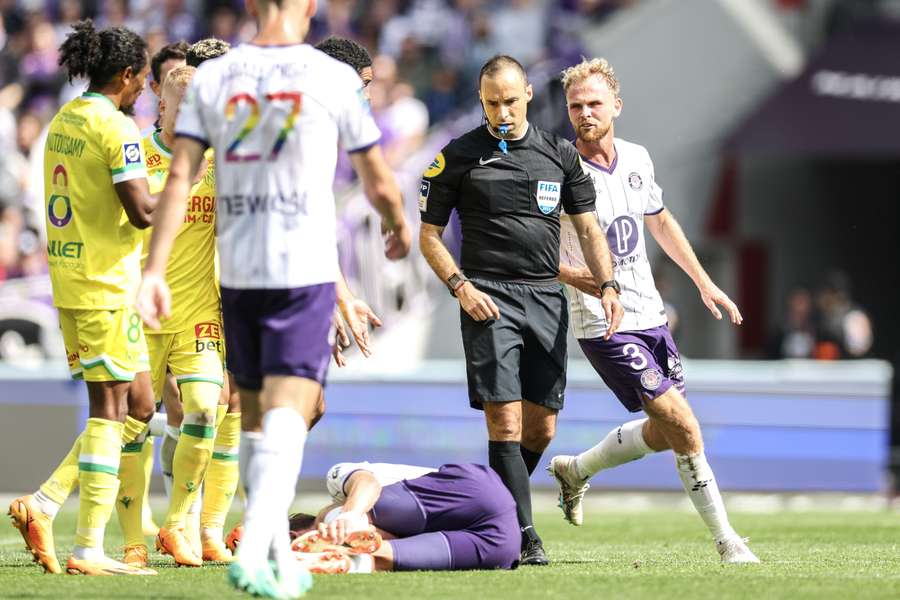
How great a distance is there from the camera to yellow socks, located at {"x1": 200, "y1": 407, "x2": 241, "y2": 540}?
27.6ft

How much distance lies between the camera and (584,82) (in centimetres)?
860

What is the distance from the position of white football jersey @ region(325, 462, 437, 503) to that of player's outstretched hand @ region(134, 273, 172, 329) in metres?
1.74

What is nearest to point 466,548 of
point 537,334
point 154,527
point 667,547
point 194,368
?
point 537,334

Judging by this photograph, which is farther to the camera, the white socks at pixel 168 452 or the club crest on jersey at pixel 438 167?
the white socks at pixel 168 452

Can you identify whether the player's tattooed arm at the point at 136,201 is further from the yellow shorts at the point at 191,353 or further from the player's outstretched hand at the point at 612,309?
the player's outstretched hand at the point at 612,309

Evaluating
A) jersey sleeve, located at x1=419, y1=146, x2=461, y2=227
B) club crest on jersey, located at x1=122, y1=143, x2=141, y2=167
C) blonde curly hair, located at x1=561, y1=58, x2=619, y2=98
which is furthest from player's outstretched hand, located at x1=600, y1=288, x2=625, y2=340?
club crest on jersey, located at x1=122, y1=143, x2=141, y2=167

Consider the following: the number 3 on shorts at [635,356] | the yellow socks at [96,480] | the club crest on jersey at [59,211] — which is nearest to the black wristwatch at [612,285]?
the number 3 on shorts at [635,356]

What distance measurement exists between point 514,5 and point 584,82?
11.5m

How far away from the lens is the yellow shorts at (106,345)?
24.6 ft

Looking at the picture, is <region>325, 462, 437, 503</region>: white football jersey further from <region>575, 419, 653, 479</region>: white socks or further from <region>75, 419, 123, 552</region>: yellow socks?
<region>575, 419, 653, 479</region>: white socks

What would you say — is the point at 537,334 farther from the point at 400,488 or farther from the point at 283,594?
the point at 283,594

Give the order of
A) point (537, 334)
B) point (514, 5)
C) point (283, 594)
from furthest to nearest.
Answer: point (514, 5) < point (537, 334) < point (283, 594)

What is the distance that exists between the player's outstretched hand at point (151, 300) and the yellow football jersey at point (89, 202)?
1442 millimetres

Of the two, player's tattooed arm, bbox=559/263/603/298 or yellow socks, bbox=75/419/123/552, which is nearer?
yellow socks, bbox=75/419/123/552
